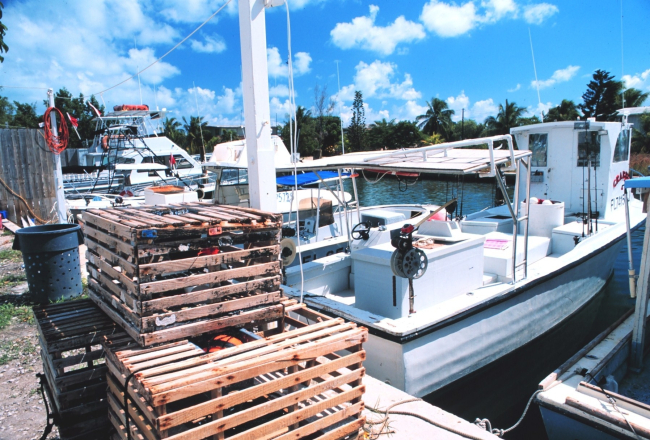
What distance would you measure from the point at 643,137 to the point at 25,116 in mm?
66717

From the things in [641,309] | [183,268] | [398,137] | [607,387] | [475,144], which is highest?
[398,137]

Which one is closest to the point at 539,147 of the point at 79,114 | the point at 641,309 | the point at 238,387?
the point at 641,309

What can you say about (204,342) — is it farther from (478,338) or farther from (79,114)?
(79,114)

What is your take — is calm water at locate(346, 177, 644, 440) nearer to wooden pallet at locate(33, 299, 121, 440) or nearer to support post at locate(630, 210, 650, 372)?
support post at locate(630, 210, 650, 372)

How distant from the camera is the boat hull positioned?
507 cm

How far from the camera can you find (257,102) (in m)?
4.18

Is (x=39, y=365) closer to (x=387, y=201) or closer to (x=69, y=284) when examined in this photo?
(x=69, y=284)

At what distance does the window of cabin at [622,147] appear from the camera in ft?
33.4

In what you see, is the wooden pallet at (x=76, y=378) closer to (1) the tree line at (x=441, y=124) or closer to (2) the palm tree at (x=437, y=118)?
(1) the tree line at (x=441, y=124)

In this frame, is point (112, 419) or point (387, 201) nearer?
point (112, 419)

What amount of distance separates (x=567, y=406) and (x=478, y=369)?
1824 mm

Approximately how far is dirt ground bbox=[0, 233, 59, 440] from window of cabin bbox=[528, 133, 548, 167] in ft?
34.4

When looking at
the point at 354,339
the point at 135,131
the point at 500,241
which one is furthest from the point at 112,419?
the point at 135,131

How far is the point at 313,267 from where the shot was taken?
6.52m
